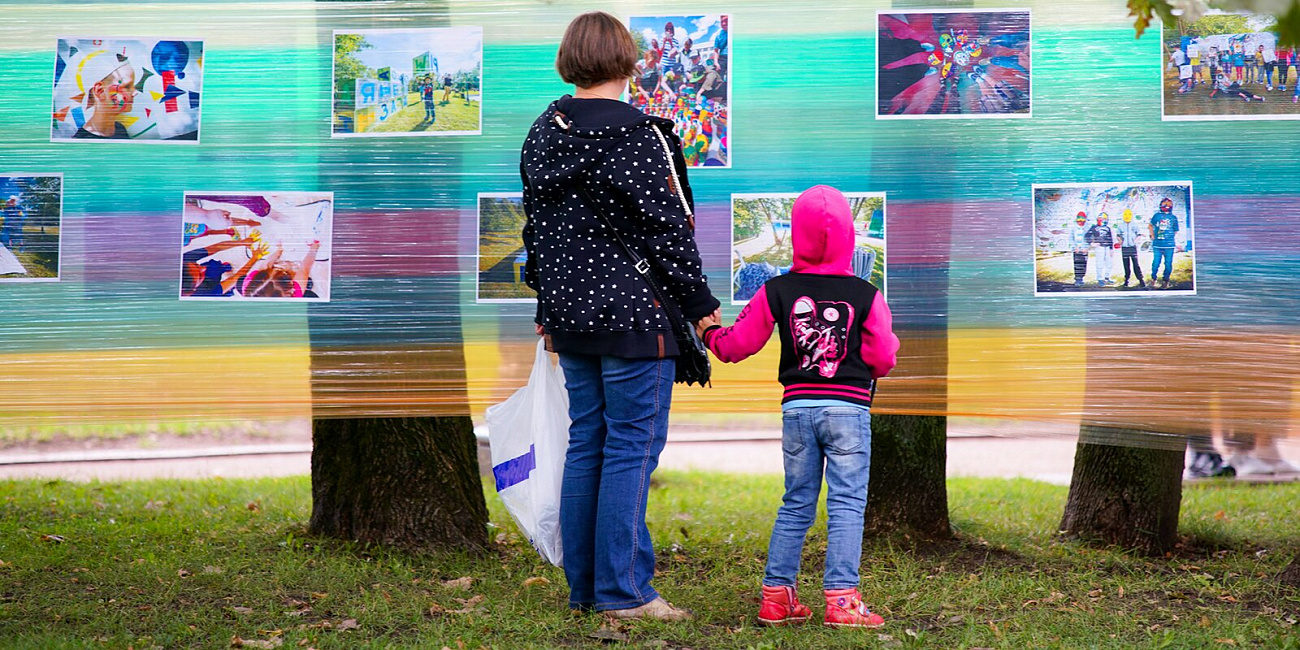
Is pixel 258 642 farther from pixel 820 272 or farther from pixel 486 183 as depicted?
pixel 820 272

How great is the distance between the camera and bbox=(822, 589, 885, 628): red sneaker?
2768mm

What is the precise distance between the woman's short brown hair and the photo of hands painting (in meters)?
0.54

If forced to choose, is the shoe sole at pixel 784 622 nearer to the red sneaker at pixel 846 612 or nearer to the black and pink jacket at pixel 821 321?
the red sneaker at pixel 846 612

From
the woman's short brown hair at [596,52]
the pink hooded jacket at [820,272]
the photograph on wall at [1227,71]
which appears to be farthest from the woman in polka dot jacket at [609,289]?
the photograph on wall at [1227,71]

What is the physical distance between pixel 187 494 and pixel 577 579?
3341 mm

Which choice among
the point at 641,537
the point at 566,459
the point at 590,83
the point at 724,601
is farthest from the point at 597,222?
the point at 724,601

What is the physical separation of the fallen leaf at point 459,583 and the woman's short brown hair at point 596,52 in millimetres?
1534

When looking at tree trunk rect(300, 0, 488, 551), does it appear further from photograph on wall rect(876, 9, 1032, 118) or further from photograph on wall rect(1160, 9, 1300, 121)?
photograph on wall rect(1160, 9, 1300, 121)

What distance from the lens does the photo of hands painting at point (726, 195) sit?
→ 3.23m

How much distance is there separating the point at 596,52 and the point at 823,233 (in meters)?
0.75

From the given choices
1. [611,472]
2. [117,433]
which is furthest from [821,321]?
[117,433]

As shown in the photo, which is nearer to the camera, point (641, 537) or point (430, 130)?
point (641, 537)

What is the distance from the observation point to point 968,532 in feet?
13.1

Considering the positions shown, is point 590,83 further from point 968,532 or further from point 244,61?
point 968,532
